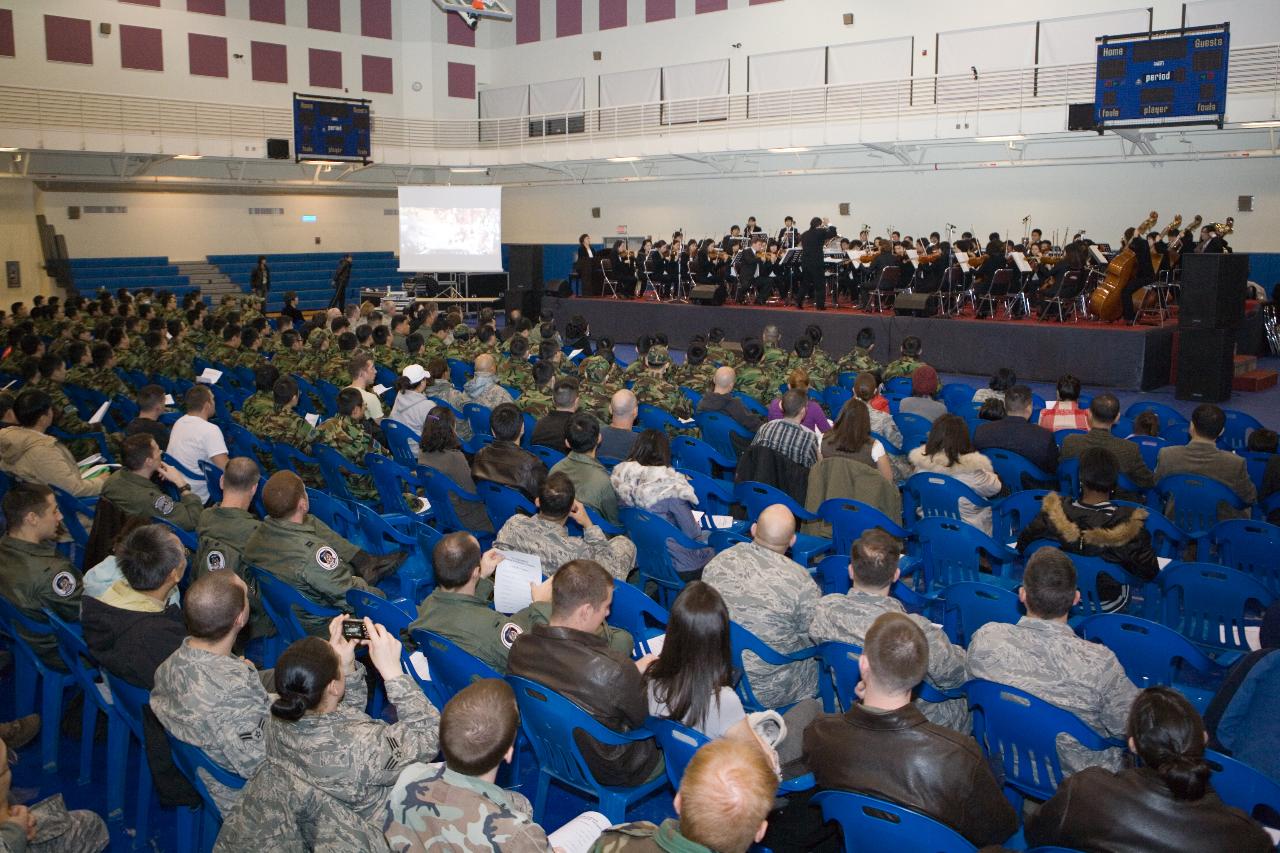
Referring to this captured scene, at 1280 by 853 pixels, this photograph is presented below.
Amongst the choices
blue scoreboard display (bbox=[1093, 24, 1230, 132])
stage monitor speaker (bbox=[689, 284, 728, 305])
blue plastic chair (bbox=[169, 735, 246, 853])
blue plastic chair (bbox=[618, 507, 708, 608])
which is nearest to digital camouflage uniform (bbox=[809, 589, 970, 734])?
blue plastic chair (bbox=[618, 507, 708, 608])

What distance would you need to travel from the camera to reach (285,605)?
3.93 meters

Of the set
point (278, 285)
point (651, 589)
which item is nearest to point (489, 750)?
point (651, 589)

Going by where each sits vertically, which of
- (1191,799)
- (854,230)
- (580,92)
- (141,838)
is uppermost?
(580,92)

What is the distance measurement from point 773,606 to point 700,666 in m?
0.66

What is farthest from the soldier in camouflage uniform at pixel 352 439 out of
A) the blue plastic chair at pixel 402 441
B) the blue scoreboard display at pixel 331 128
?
the blue scoreboard display at pixel 331 128

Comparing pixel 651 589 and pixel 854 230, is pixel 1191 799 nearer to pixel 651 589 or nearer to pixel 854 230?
pixel 651 589

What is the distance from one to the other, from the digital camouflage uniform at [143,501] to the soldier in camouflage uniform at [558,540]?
1745 mm

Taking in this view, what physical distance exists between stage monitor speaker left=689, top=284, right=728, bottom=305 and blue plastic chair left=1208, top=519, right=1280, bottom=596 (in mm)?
12174

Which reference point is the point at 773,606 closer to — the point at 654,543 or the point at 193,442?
the point at 654,543

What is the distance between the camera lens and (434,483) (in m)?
5.51

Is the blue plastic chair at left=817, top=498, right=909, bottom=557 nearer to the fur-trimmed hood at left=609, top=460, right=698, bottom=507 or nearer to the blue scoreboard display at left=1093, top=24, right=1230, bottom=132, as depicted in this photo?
the fur-trimmed hood at left=609, top=460, right=698, bottom=507

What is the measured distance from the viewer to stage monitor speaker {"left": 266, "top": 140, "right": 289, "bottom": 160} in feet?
69.6

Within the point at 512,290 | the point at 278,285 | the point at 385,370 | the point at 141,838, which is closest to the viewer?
the point at 141,838

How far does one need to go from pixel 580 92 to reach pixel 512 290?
7810 mm
